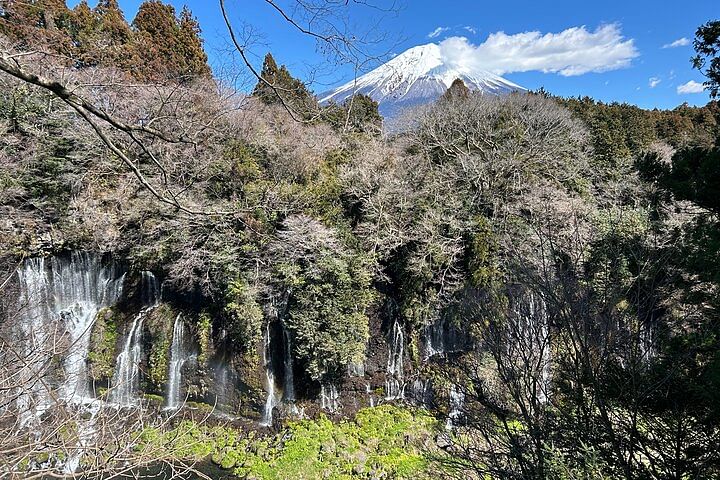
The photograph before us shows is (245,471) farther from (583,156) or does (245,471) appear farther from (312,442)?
(583,156)

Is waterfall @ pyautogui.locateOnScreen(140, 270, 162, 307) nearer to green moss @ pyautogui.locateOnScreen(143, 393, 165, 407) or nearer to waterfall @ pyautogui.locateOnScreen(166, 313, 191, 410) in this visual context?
waterfall @ pyautogui.locateOnScreen(166, 313, 191, 410)

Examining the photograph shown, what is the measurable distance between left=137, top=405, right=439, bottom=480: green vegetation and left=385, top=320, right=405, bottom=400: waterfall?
27.0 inches

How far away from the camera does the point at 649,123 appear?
1894 cm

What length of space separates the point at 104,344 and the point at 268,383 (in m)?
4.84

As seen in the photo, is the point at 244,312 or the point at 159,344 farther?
the point at 159,344

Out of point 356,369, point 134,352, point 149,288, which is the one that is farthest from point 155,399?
point 356,369

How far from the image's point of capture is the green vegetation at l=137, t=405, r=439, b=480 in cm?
882

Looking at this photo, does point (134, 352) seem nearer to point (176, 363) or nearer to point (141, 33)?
point (176, 363)

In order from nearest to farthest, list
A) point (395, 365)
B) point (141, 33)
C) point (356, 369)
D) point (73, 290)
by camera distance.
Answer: point (356, 369) < point (73, 290) < point (395, 365) < point (141, 33)

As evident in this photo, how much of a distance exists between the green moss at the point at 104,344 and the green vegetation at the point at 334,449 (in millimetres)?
3327

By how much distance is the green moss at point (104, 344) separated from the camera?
428 inches

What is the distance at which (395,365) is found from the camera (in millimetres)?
11617

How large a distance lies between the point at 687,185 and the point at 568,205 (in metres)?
7.15

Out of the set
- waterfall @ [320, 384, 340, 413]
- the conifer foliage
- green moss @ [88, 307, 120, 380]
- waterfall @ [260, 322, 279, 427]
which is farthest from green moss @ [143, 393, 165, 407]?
the conifer foliage
